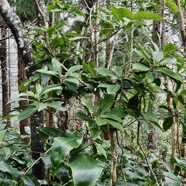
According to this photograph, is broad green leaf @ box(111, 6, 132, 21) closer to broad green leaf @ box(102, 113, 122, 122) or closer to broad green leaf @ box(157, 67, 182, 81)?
broad green leaf @ box(157, 67, 182, 81)

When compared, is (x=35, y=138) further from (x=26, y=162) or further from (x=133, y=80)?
(x=133, y=80)

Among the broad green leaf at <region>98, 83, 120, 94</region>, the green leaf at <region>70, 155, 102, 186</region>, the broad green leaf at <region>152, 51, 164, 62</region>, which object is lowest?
the green leaf at <region>70, 155, 102, 186</region>

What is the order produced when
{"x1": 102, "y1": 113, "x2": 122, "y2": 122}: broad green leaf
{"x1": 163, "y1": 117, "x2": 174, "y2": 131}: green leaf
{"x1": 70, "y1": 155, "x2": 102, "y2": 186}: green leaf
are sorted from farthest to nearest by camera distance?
{"x1": 163, "y1": 117, "x2": 174, "y2": 131}: green leaf, {"x1": 102, "y1": 113, "x2": 122, "y2": 122}: broad green leaf, {"x1": 70, "y1": 155, "x2": 102, "y2": 186}: green leaf

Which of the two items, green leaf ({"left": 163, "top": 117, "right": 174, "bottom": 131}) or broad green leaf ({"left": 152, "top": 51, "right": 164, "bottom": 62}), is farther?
green leaf ({"left": 163, "top": 117, "right": 174, "bottom": 131})

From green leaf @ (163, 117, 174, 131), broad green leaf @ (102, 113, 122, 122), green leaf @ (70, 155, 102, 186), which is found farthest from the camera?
green leaf @ (163, 117, 174, 131)

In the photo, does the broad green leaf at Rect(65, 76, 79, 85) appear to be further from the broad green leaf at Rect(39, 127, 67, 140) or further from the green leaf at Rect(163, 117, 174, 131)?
the green leaf at Rect(163, 117, 174, 131)

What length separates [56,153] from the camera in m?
0.47

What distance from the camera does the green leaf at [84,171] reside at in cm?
45

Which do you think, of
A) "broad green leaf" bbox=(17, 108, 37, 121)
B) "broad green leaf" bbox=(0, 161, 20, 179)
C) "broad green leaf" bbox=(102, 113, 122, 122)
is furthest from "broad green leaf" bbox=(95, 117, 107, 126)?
"broad green leaf" bbox=(0, 161, 20, 179)

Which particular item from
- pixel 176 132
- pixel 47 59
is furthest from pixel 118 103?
pixel 176 132

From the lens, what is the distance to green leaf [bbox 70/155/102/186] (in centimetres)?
45

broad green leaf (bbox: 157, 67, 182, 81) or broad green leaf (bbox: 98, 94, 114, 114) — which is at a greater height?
broad green leaf (bbox: 157, 67, 182, 81)

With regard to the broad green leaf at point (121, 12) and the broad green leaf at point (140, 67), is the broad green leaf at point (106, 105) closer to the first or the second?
the broad green leaf at point (140, 67)

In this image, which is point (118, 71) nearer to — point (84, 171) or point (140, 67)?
point (140, 67)
